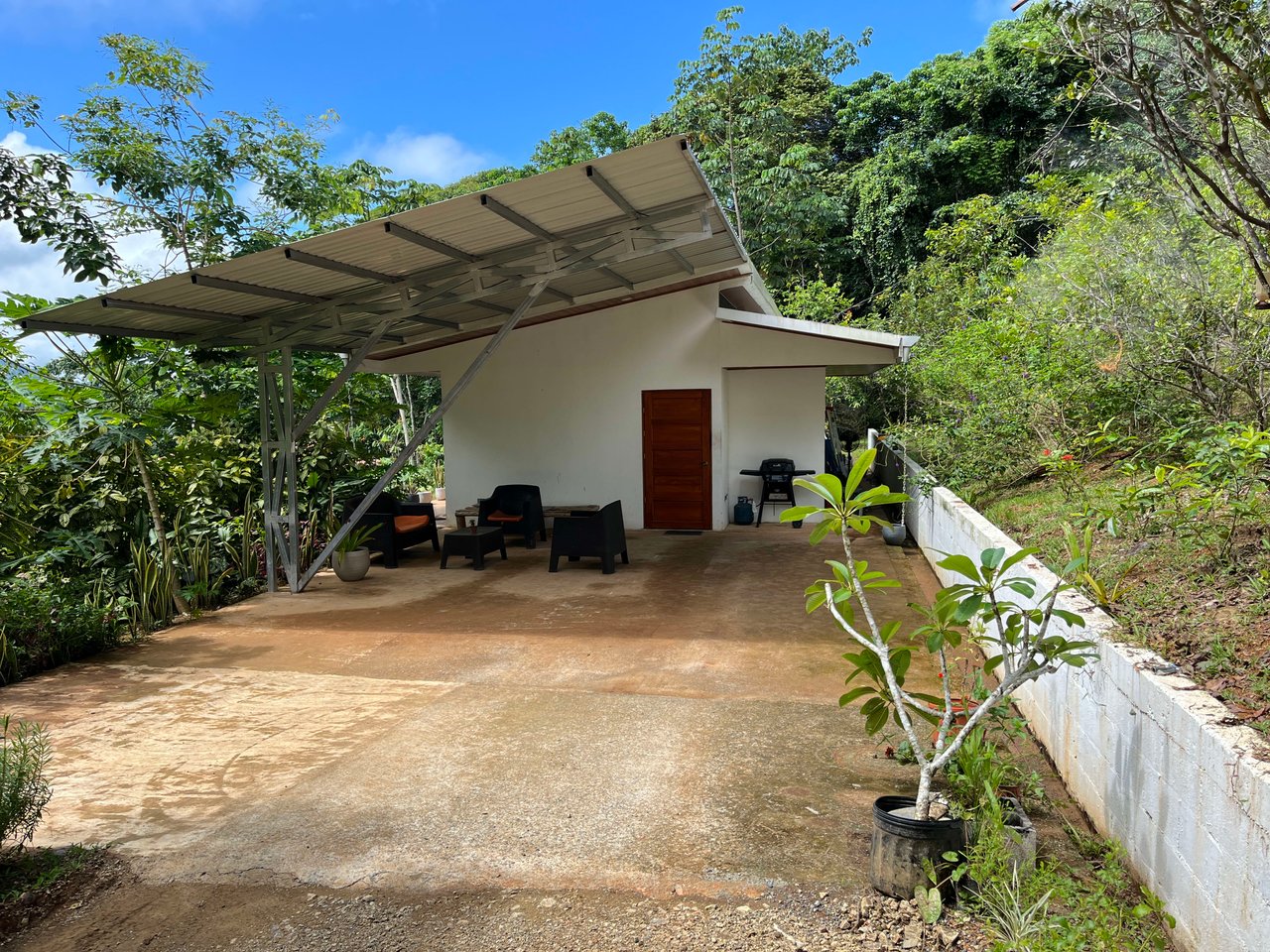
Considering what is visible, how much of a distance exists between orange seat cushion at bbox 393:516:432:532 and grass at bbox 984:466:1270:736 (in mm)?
6818

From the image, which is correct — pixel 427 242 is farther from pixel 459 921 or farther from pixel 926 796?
pixel 926 796

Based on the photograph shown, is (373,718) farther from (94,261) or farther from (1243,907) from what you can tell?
(94,261)

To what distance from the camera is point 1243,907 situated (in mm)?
1703

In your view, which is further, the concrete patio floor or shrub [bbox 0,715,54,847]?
the concrete patio floor

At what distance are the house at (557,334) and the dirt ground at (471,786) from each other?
272 centimetres

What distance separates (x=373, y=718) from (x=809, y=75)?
83.2 ft

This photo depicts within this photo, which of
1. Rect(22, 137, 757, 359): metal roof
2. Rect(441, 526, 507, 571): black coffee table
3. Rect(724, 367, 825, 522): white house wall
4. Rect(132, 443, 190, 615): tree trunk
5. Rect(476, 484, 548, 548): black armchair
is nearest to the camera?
Rect(22, 137, 757, 359): metal roof

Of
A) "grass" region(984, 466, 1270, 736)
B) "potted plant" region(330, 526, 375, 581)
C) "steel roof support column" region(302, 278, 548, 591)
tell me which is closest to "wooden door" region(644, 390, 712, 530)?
"steel roof support column" region(302, 278, 548, 591)

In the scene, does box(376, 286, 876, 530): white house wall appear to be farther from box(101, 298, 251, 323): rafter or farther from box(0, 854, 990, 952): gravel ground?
box(0, 854, 990, 952): gravel ground

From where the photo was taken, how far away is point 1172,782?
2107mm

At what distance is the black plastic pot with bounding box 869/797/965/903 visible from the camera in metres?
2.36

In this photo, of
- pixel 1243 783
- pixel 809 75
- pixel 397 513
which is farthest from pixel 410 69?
pixel 1243 783

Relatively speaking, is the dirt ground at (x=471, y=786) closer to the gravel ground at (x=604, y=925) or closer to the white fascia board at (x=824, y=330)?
the gravel ground at (x=604, y=925)

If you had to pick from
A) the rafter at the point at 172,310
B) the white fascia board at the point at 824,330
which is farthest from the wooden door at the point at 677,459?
the rafter at the point at 172,310
